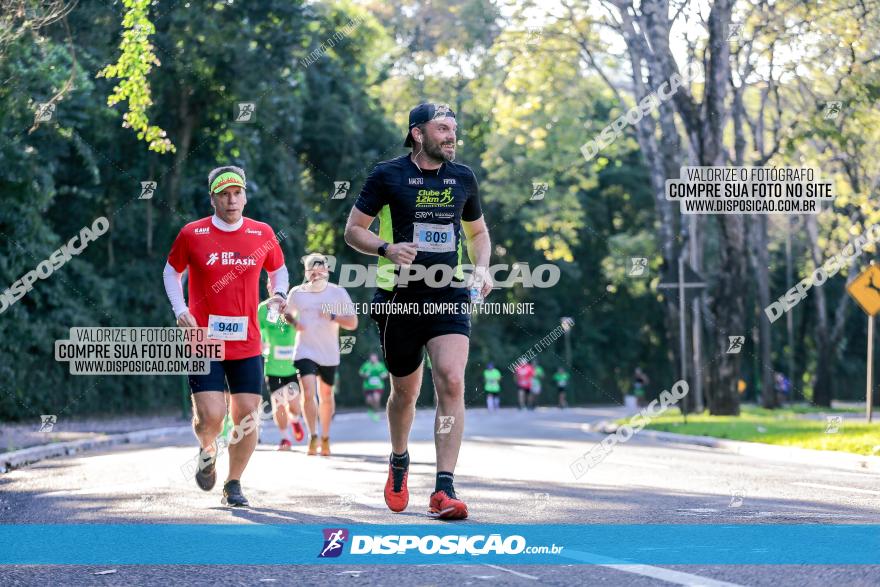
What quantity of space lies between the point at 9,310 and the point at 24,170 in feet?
10.9

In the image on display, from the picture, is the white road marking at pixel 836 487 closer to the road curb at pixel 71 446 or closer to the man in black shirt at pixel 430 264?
the man in black shirt at pixel 430 264

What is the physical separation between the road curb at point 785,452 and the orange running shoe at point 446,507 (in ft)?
26.7

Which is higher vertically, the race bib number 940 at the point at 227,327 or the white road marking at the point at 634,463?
the race bib number 940 at the point at 227,327

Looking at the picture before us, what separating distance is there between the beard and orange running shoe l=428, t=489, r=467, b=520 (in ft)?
6.07

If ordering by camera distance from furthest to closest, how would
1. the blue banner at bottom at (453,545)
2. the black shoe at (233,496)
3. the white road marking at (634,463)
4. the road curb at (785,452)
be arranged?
the road curb at (785,452) → the white road marking at (634,463) → the black shoe at (233,496) → the blue banner at bottom at (453,545)

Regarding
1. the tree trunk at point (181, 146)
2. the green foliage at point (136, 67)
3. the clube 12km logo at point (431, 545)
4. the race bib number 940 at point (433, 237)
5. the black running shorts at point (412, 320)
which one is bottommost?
the clube 12km logo at point (431, 545)

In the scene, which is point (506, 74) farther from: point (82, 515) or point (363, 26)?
point (82, 515)

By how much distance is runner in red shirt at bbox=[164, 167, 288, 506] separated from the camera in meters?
9.48

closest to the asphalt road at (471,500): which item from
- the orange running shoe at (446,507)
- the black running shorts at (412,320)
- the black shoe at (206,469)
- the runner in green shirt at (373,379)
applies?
the black shoe at (206,469)

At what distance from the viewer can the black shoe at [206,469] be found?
9.86 meters

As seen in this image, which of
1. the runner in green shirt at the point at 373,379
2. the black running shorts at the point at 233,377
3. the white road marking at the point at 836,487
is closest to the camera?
the black running shorts at the point at 233,377

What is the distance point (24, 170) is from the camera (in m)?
23.8

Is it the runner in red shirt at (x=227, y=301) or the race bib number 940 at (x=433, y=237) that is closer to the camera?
the race bib number 940 at (x=433, y=237)

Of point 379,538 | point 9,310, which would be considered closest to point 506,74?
point 9,310
